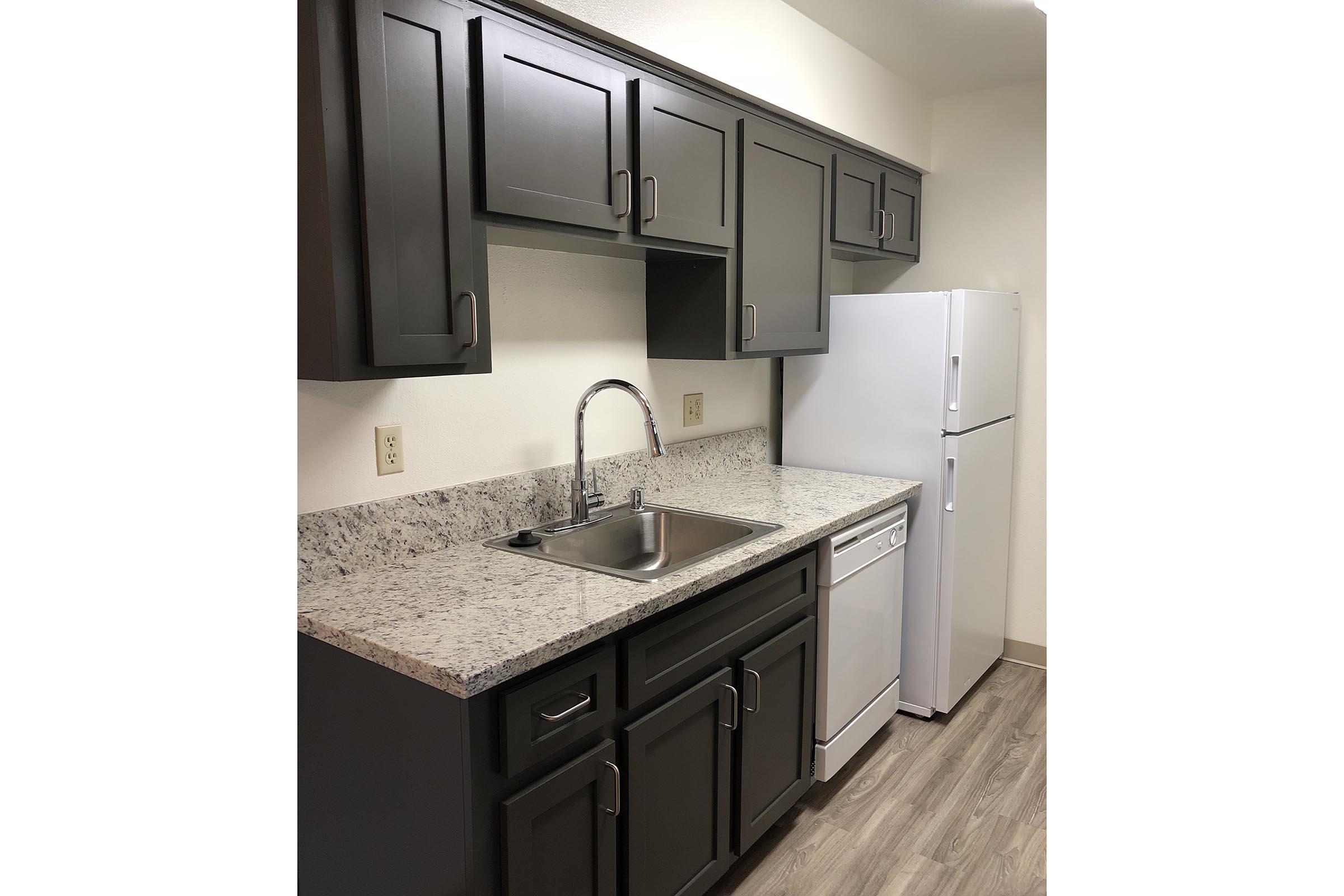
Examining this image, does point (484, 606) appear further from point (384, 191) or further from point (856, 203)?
point (856, 203)

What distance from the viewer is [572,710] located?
145cm

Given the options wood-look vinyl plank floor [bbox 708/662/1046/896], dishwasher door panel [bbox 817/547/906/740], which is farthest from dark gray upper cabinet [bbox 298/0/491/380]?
wood-look vinyl plank floor [bbox 708/662/1046/896]

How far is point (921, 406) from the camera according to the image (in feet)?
9.22

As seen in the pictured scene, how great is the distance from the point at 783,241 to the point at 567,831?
1.87 m

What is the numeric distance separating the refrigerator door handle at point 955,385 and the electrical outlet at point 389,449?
1827 millimetres

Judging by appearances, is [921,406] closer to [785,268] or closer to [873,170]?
[785,268]

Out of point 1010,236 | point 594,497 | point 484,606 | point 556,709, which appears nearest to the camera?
point 556,709

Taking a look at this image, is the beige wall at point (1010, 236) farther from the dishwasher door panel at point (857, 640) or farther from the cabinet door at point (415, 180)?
the cabinet door at point (415, 180)

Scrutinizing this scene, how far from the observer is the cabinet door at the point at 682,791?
1.64 metres

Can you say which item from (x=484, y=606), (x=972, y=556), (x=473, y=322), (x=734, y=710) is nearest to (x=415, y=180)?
(x=473, y=322)

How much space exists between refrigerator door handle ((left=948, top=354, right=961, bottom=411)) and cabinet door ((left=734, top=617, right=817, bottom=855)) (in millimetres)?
981

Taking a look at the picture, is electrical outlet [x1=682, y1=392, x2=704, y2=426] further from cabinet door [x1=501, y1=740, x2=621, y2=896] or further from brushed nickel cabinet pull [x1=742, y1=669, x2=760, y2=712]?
cabinet door [x1=501, y1=740, x2=621, y2=896]

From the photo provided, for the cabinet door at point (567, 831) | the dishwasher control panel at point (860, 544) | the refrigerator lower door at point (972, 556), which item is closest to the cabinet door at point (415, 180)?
the cabinet door at point (567, 831)
